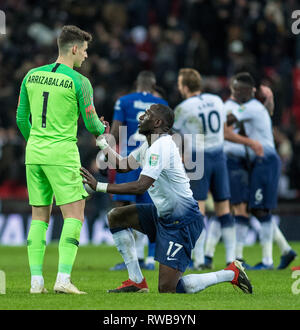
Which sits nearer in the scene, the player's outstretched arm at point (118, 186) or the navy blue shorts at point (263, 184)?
the player's outstretched arm at point (118, 186)

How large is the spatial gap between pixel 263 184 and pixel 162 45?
1012cm

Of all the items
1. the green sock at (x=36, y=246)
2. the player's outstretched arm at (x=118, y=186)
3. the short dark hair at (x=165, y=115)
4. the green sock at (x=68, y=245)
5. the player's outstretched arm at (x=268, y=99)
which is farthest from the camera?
the player's outstretched arm at (x=268, y=99)

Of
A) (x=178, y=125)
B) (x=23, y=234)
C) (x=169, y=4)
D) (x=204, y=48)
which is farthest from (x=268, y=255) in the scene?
(x=169, y=4)

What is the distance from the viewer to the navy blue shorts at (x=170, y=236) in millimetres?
7945

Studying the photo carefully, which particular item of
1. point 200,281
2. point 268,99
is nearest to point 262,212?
point 268,99

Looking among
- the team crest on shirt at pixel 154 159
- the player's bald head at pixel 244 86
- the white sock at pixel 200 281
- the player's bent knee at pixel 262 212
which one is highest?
the player's bald head at pixel 244 86

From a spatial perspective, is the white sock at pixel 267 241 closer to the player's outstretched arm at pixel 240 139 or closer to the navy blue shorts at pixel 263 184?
the navy blue shorts at pixel 263 184

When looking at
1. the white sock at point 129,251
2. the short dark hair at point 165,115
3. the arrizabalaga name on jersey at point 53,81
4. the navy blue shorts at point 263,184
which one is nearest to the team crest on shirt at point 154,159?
the short dark hair at point 165,115

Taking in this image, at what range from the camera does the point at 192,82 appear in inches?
453

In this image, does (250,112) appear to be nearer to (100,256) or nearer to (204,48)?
(100,256)

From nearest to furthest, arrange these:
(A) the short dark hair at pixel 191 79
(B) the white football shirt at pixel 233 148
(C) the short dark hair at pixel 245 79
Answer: (A) the short dark hair at pixel 191 79
(C) the short dark hair at pixel 245 79
(B) the white football shirt at pixel 233 148

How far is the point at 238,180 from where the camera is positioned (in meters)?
12.2

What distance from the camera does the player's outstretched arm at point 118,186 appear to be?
7.49 m

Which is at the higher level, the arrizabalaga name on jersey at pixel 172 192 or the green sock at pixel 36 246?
the arrizabalaga name on jersey at pixel 172 192
